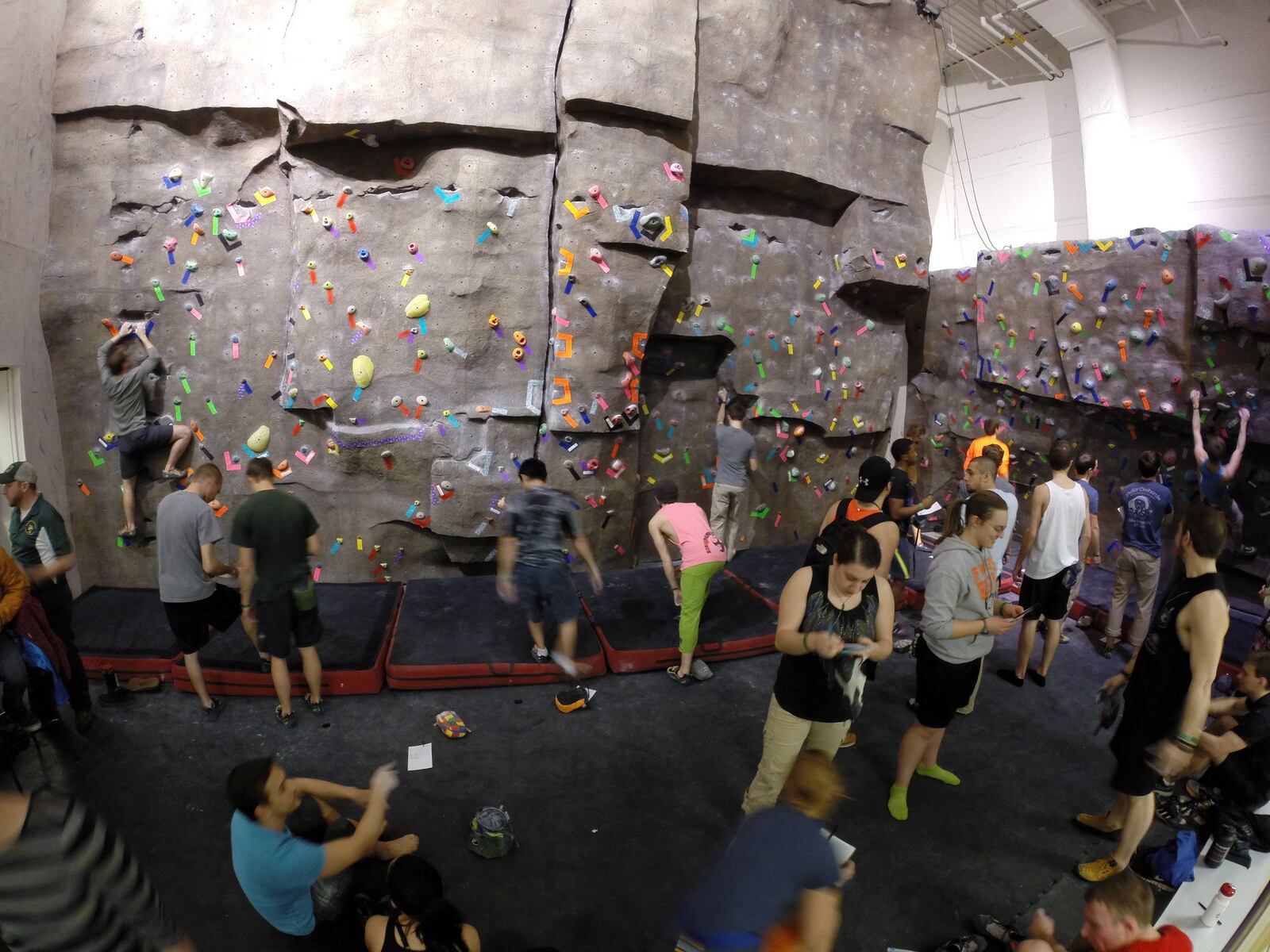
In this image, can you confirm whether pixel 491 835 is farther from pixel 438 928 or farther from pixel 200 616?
pixel 200 616

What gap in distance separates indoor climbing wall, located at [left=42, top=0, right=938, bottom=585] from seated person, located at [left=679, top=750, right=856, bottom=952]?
160 inches

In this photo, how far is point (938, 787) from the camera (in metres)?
3.58

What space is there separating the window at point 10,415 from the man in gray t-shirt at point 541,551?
144 inches

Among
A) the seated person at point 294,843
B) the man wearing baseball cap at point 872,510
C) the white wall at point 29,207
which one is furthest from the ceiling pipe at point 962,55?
the seated person at point 294,843

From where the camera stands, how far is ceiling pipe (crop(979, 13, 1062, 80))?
8.16m

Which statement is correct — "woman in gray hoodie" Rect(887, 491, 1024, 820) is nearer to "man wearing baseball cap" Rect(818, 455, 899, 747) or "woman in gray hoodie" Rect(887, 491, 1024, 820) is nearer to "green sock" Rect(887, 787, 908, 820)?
"green sock" Rect(887, 787, 908, 820)

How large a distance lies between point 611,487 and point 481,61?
11.4 feet

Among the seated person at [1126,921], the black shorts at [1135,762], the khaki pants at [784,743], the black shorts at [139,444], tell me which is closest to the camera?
the seated person at [1126,921]

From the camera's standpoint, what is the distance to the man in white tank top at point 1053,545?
4.18 m

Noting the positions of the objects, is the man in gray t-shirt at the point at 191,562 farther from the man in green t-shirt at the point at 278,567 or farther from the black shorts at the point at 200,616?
the man in green t-shirt at the point at 278,567

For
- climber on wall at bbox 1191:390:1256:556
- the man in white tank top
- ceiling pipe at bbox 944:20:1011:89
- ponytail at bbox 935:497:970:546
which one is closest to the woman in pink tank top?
ponytail at bbox 935:497:970:546

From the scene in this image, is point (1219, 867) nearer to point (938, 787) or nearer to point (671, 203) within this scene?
point (938, 787)

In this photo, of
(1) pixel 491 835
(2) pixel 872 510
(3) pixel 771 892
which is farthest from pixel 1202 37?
(1) pixel 491 835

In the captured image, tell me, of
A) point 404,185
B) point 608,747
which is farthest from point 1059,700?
point 404,185
